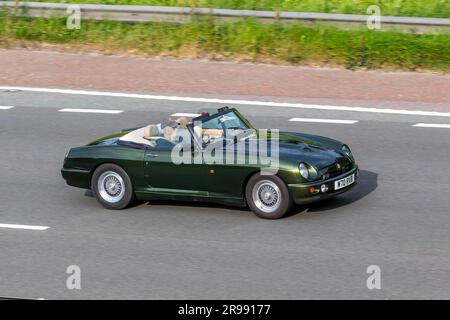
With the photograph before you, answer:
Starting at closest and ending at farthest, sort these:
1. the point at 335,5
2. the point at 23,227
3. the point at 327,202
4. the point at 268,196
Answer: the point at 268,196 → the point at 23,227 → the point at 327,202 → the point at 335,5

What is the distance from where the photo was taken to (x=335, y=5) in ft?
72.9

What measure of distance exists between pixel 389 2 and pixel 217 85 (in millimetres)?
5140

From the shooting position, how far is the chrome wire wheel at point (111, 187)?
13445mm

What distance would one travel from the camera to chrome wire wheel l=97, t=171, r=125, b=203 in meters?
13.4

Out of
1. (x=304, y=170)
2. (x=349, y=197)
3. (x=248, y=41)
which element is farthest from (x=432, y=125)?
(x=248, y=41)

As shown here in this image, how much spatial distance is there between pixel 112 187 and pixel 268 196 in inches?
87.8

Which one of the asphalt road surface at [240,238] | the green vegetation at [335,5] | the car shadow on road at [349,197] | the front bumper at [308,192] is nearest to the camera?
the asphalt road surface at [240,238]

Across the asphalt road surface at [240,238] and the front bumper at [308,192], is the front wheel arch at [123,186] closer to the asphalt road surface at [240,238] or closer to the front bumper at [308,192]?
the asphalt road surface at [240,238]

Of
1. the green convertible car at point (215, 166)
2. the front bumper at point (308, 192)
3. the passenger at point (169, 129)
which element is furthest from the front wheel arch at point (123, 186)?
the front bumper at point (308, 192)

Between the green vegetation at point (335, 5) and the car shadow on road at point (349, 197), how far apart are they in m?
7.73

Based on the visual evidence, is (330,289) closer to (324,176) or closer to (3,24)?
(324,176)

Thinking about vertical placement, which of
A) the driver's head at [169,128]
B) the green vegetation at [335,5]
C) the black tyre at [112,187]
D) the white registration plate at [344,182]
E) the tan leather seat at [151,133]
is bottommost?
the black tyre at [112,187]

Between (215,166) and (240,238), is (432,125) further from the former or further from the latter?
(240,238)

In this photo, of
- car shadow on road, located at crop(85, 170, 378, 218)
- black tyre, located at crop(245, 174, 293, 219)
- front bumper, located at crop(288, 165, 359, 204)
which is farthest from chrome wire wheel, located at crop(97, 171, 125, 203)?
front bumper, located at crop(288, 165, 359, 204)
